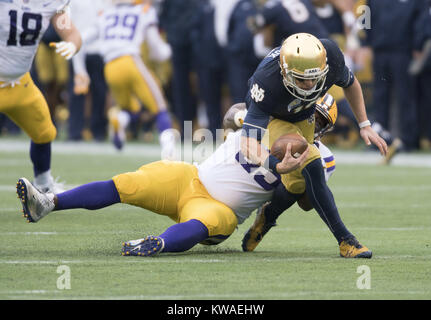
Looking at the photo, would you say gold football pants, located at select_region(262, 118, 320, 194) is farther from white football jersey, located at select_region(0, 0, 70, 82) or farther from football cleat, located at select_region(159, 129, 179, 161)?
football cleat, located at select_region(159, 129, 179, 161)

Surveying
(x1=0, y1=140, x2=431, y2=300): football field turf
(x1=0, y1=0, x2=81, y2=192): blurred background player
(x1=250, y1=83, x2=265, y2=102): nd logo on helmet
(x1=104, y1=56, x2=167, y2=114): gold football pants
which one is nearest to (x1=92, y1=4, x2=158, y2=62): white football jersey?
(x1=104, y1=56, x2=167, y2=114): gold football pants

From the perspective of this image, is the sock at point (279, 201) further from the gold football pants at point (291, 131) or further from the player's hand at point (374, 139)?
the player's hand at point (374, 139)

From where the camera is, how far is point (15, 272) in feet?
17.0

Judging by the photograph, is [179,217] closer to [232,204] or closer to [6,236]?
[232,204]

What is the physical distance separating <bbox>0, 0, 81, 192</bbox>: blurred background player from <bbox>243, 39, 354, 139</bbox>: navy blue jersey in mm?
2072

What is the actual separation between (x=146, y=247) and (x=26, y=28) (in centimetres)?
228

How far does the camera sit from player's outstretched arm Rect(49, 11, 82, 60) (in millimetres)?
7453

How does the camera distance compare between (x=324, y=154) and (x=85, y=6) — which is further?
(x=85, y=6)

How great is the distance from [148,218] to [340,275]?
2.76m

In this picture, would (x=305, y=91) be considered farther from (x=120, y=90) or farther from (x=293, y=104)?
(x=120, y=90)

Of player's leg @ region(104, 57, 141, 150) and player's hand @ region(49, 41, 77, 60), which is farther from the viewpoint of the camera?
player's leg @ region(104, 57, 141, 150)

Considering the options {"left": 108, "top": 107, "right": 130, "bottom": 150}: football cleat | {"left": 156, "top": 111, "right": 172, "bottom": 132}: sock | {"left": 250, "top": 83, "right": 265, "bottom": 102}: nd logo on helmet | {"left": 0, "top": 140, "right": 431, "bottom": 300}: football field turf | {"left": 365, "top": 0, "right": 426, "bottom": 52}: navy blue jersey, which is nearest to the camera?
{"left": 0, "top": 140, "right": 431, "bottom": 300}: football field turf

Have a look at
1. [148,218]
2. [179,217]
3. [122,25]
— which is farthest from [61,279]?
[122,25]

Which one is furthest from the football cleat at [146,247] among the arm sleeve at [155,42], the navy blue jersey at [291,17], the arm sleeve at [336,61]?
the arm sleeve at [155,42]
